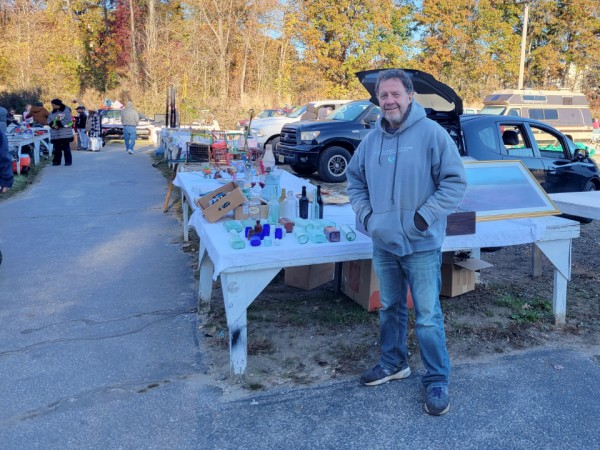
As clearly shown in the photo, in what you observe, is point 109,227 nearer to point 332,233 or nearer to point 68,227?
point 68,227

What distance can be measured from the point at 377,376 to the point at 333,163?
8.57 m

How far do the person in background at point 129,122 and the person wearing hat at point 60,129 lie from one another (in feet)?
9.69

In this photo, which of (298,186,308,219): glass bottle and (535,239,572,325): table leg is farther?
(298,186,308,219): glass bottle

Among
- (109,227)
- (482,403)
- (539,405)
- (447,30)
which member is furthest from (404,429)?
(447,30)

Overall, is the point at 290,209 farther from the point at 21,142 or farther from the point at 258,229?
the point at 21,142

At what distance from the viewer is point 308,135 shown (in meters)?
11.8

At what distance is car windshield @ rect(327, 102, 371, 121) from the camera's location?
12.3 meters

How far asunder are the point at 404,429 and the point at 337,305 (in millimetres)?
1880

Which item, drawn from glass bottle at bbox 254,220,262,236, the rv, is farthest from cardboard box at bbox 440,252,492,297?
the rv

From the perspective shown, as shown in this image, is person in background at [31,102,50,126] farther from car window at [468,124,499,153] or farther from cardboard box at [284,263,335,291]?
cardboard box at [284,263,335,291]

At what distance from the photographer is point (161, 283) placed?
5.73 metres

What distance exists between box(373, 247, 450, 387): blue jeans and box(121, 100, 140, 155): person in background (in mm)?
16370

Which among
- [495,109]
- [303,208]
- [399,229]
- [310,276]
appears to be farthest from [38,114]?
[399,229]

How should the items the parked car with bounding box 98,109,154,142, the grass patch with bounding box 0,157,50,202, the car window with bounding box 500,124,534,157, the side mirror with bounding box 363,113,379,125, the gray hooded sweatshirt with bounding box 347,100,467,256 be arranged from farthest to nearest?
the parked car with bounding box 98,109,154,142, the side mirror with bounding box 363,113,379,125, the grass patch with bounding box 0,157,50,202, the car window with bounding box 500,124,534,157, the gray hooded sweatshirt with bounding box 347,100,467,256
